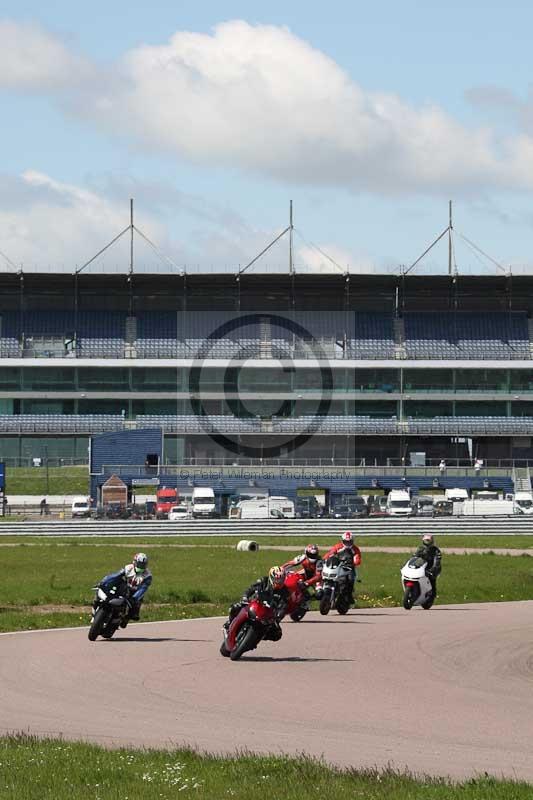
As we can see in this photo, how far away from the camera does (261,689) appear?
16.7 m

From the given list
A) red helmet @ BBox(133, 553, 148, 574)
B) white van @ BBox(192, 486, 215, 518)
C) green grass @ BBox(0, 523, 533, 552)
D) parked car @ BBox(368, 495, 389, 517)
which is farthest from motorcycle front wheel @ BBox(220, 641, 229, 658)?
parked car @ BBox(368, 495, 389, 517)

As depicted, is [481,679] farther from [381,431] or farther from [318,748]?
[381,431]

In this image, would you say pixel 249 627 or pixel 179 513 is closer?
pixel 249 627

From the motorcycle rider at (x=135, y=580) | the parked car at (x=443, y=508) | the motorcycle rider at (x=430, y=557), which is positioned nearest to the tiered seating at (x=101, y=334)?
the parked car at (x=443, y=508)

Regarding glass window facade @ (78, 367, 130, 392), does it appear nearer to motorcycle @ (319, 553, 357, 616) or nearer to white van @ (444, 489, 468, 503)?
white van @ (444, 489, 468, 503)

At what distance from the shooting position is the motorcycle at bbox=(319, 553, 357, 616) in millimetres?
27484

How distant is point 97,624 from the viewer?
A: 22.1m

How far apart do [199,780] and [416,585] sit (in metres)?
18.6

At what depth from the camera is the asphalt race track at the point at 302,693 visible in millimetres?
12898

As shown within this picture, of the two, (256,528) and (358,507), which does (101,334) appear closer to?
(358,507)

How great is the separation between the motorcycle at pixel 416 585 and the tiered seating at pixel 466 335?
258ft

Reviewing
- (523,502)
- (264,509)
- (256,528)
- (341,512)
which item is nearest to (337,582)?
(256,528)

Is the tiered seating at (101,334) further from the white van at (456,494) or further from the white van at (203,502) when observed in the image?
the white van at (456,494)

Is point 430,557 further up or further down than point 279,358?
further down
